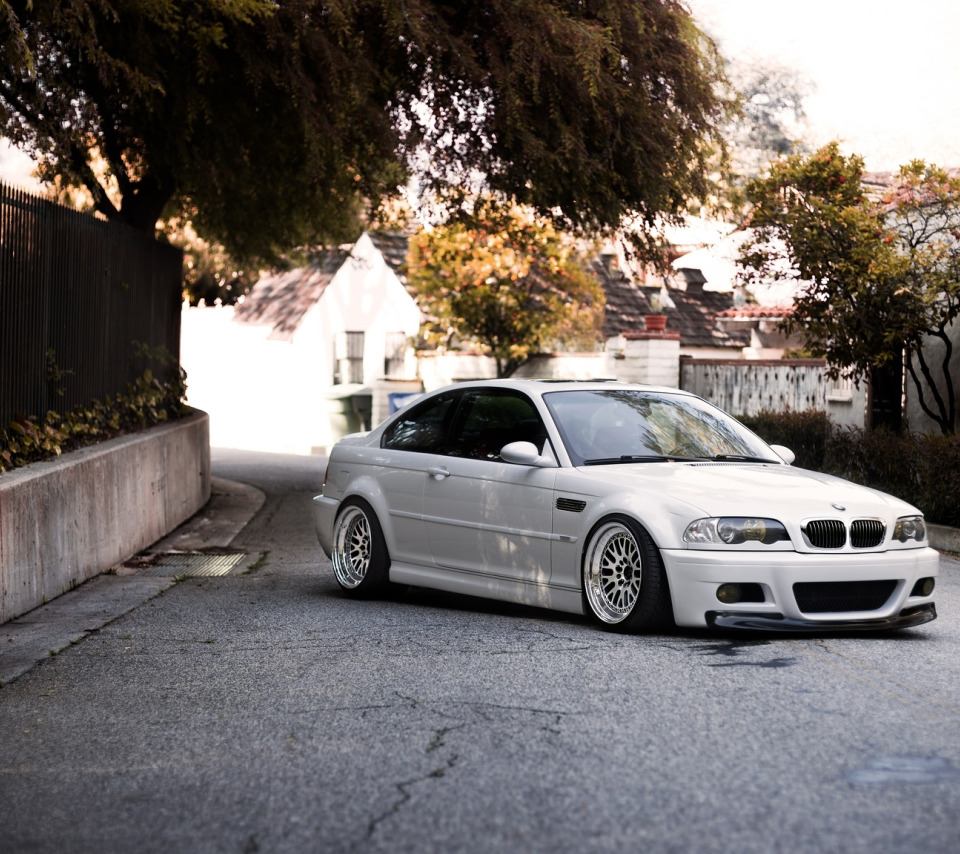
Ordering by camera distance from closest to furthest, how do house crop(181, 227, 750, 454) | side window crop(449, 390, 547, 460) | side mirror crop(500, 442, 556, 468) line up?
side mirror crop(500, 442, 556, 468)
side window crop(449, 390, 547, 460)
house crop(181, 227, 750, 454)

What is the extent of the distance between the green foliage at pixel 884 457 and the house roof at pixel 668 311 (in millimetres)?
19740

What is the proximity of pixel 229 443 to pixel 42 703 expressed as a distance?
38948mm

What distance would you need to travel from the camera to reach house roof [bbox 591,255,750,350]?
40250 millimetres

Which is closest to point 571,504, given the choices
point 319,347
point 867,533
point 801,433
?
point 867,533

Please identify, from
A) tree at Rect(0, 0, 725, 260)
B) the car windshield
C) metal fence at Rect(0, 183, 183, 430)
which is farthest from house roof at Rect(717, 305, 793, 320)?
the car windshield

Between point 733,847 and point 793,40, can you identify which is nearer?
point 733,847

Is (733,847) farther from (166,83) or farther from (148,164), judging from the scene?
(148,164)

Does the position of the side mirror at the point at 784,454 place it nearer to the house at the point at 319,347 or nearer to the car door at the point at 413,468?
the car door at the point at 413,468

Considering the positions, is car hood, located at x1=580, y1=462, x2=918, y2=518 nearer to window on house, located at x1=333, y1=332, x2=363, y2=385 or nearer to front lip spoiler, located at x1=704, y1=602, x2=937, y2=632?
front lip spoiler, located at x1=704, y1=602, x2=937, y2=632

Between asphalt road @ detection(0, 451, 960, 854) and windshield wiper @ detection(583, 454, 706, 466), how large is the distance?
928 mm

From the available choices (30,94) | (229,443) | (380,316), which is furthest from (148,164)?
(229,443)

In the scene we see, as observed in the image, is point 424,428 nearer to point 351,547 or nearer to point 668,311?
point 351,547

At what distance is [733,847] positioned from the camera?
13.8 feet

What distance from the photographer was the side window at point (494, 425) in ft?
29.4
